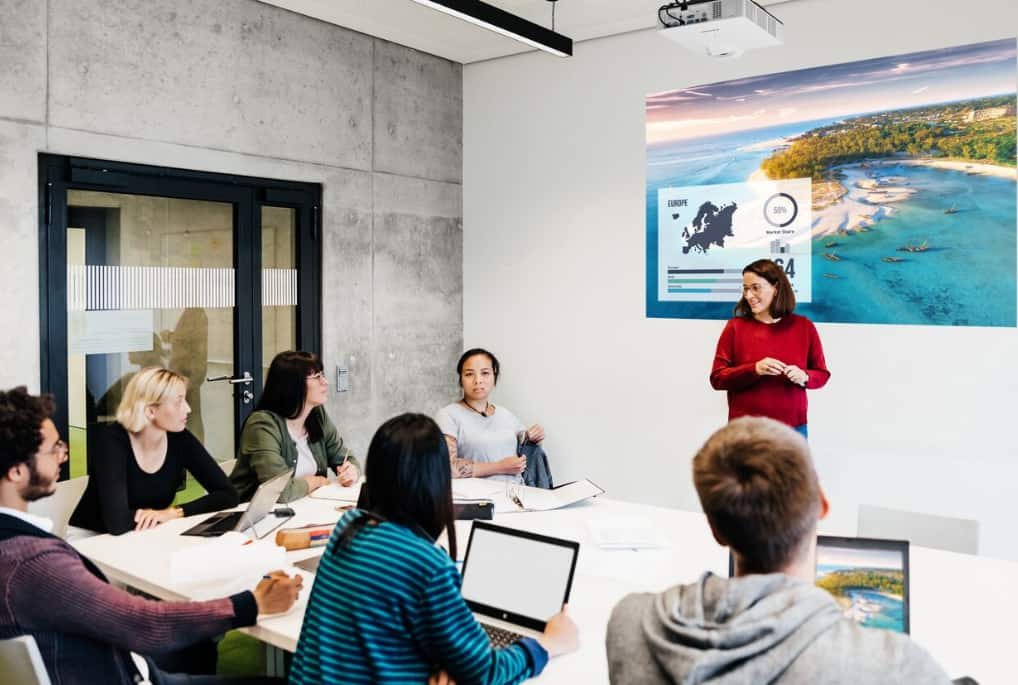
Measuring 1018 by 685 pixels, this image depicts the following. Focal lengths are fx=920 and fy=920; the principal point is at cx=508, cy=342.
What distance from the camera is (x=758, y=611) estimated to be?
128 cm

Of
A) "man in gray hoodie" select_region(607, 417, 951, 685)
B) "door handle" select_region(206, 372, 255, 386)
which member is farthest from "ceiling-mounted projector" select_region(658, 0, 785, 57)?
"door handle" select_region(206, 372, 255, 386)

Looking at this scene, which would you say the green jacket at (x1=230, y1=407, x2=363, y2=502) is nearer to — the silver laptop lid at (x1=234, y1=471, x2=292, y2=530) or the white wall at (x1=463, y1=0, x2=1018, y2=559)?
the silver laptop lid at (x1=234, y1=471, x2=292, y2=530)

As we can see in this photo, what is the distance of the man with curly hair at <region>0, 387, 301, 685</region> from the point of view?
1.90 meters

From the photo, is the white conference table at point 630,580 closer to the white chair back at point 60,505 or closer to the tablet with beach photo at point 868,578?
the tablet with beach photo at point 868,578

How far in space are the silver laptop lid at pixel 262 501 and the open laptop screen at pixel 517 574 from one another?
3.12 ft

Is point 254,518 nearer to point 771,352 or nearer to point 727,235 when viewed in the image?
point 771,352

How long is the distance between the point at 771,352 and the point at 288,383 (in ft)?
7.38

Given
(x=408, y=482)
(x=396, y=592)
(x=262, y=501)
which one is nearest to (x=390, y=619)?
(x=396, y=592)

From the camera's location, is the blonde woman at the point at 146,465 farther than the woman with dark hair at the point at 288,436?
No

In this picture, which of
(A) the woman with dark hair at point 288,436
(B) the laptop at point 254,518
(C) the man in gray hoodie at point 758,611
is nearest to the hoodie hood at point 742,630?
(C) the man in gray hoodie at point 758,611

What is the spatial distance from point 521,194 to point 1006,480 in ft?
11.0

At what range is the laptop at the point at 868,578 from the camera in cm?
208

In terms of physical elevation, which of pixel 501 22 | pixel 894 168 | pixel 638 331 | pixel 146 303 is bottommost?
pixel 638 331

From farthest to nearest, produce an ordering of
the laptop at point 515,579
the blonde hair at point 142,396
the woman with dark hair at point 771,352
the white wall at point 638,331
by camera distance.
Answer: the white wall at point 638,331 < the woman with dark hair at point 771,352 < the blonde hair at point 142,396 < the laptop at point 515,579
